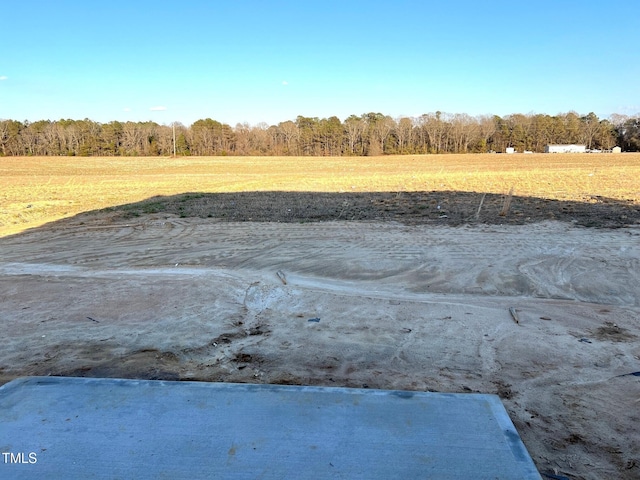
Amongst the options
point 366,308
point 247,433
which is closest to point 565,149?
point 366,308

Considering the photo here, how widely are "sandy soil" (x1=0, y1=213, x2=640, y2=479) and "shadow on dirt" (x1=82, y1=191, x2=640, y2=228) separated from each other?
1885 millimetres

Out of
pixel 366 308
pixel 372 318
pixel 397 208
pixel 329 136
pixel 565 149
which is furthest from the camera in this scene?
pixel 329 136

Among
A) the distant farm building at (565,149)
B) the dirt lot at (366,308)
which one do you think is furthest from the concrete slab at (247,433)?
the distant farm building at (565,149)

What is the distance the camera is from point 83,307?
17.8 ft

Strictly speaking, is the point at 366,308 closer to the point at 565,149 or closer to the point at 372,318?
the point at 372,318

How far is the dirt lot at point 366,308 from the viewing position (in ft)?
11.7

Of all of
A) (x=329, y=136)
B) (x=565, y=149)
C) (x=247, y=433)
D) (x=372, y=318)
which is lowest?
(x=372, y=318)

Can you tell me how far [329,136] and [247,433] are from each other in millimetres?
92169

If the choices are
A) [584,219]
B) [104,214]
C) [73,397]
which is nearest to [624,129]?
[584,219]

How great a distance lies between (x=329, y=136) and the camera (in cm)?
9188

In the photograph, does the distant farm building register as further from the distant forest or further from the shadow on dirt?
the shadow on dirt

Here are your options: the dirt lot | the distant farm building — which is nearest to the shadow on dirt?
the dirt lot

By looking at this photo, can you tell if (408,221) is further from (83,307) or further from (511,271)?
(83,307)

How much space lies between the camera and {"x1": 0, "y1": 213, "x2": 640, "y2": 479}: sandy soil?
3498 mm
